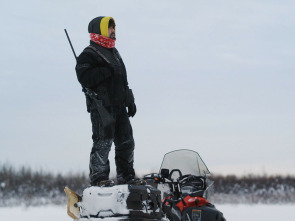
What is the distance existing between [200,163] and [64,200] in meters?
4.27

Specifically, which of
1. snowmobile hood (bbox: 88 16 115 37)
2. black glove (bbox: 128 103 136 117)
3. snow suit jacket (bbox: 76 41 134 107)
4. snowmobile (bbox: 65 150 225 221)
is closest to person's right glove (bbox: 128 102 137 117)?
black glove (bbox: 128 103 136 117)

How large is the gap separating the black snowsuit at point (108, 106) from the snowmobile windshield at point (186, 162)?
529 millimetres

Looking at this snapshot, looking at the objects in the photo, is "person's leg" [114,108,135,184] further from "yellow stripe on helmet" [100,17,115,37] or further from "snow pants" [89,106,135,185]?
"yellow stripe on helmet" [100,17,115,37]

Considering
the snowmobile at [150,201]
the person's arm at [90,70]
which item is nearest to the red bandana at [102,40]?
the person's arm at [90,70]

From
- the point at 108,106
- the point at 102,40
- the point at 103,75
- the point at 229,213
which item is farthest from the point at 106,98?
the point at 229,213

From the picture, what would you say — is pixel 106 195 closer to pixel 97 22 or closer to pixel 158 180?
pixel 158 180

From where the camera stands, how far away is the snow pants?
22.7 ft

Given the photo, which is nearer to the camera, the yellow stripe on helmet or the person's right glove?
the yellow stripe on helmet

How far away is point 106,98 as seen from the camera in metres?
7.01

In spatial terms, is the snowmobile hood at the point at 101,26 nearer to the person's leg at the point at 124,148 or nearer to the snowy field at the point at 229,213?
the person's leg at the point at 124,148

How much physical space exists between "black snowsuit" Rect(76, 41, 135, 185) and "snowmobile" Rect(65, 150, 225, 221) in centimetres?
59

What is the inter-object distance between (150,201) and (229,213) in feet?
13.0

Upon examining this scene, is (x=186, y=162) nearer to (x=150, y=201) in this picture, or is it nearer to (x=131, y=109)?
(x=150, y=201)

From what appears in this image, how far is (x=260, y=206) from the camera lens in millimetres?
11062
